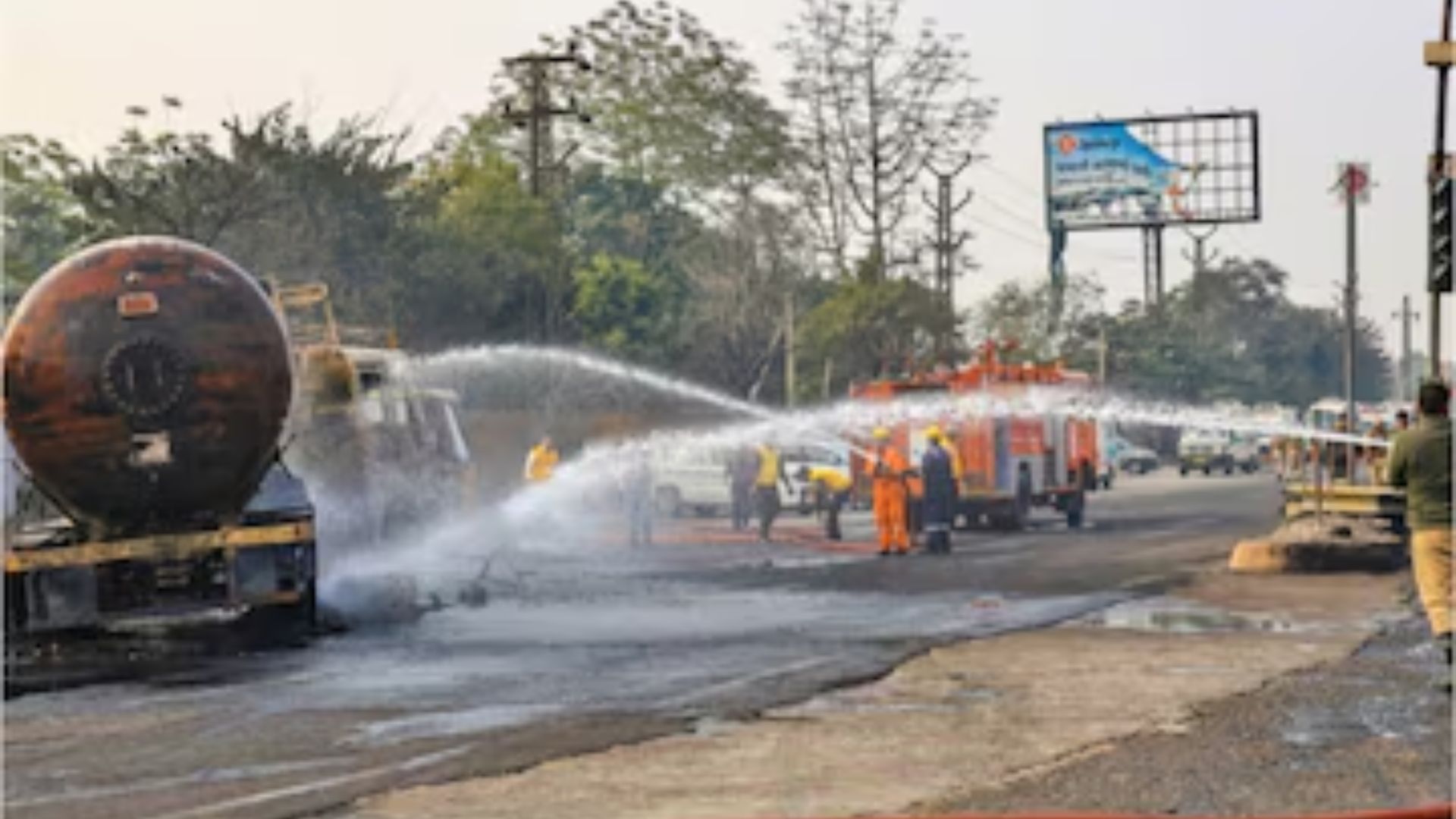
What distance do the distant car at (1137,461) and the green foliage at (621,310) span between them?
25.3 meters

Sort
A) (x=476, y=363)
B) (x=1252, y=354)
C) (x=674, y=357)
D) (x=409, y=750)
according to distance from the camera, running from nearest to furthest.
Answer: (x=409, y=750), (x=476, y=363), (x=674, y=357), (x=1252, y=354)

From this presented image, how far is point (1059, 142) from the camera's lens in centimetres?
7369

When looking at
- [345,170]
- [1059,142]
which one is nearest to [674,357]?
Answer: [345,170]

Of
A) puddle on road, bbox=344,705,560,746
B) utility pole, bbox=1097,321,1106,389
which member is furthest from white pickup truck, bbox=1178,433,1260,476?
puddle on road, bbox=344,705,560,746

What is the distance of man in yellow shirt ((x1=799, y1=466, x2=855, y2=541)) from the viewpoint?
97.3 feet

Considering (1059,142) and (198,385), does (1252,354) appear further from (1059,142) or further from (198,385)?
(198,385)

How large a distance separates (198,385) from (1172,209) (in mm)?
62333

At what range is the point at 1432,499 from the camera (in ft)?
37.3

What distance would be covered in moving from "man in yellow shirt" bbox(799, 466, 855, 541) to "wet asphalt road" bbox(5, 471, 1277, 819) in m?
6.32

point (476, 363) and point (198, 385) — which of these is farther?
point (476, 363)

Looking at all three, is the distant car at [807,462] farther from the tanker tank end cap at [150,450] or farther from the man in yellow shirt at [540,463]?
the tanker tank end cap at [150,450]

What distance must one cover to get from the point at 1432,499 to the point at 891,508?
14115mm

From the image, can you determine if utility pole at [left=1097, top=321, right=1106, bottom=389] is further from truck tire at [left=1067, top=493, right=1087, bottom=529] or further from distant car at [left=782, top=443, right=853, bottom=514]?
truck tire at [left=1067, top=493, right=1087, bottom=529]

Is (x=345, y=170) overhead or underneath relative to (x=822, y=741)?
overhead
